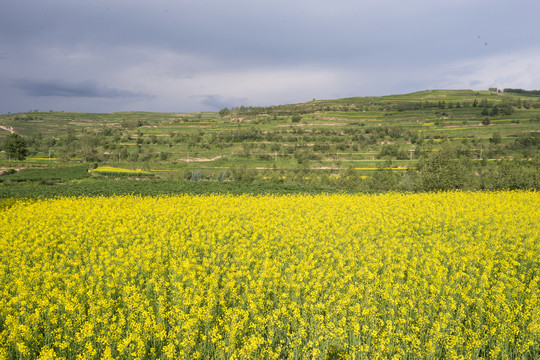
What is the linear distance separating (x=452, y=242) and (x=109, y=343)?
9890 millimetres

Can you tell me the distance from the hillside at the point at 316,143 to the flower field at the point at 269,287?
24824 mm

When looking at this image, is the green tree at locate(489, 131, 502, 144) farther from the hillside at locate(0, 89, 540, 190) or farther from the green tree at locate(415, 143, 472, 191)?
the green tree at locate(415, 143, 472, 191)

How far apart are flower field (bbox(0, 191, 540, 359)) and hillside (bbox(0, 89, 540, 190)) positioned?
2482 centimetres

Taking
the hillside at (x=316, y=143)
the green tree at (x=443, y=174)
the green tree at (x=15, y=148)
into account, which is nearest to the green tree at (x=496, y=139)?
the hillside at (x=316, y=143)

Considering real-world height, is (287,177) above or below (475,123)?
below

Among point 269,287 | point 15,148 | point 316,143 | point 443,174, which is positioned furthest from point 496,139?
point 15,148

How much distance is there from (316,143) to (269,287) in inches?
2731

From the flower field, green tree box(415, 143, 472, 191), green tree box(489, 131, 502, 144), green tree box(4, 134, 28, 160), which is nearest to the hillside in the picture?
green tree box(489, 131, 502, 144)

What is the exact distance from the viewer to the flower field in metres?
4.71

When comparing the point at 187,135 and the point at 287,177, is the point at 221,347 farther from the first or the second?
the point at 187,135

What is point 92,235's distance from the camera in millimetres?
9945

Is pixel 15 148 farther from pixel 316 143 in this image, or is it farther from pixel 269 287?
pixel 269 287

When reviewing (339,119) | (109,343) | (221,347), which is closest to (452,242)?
(221,347)

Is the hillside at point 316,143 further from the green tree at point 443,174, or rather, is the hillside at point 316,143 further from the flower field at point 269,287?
the flower field at point 269,287
